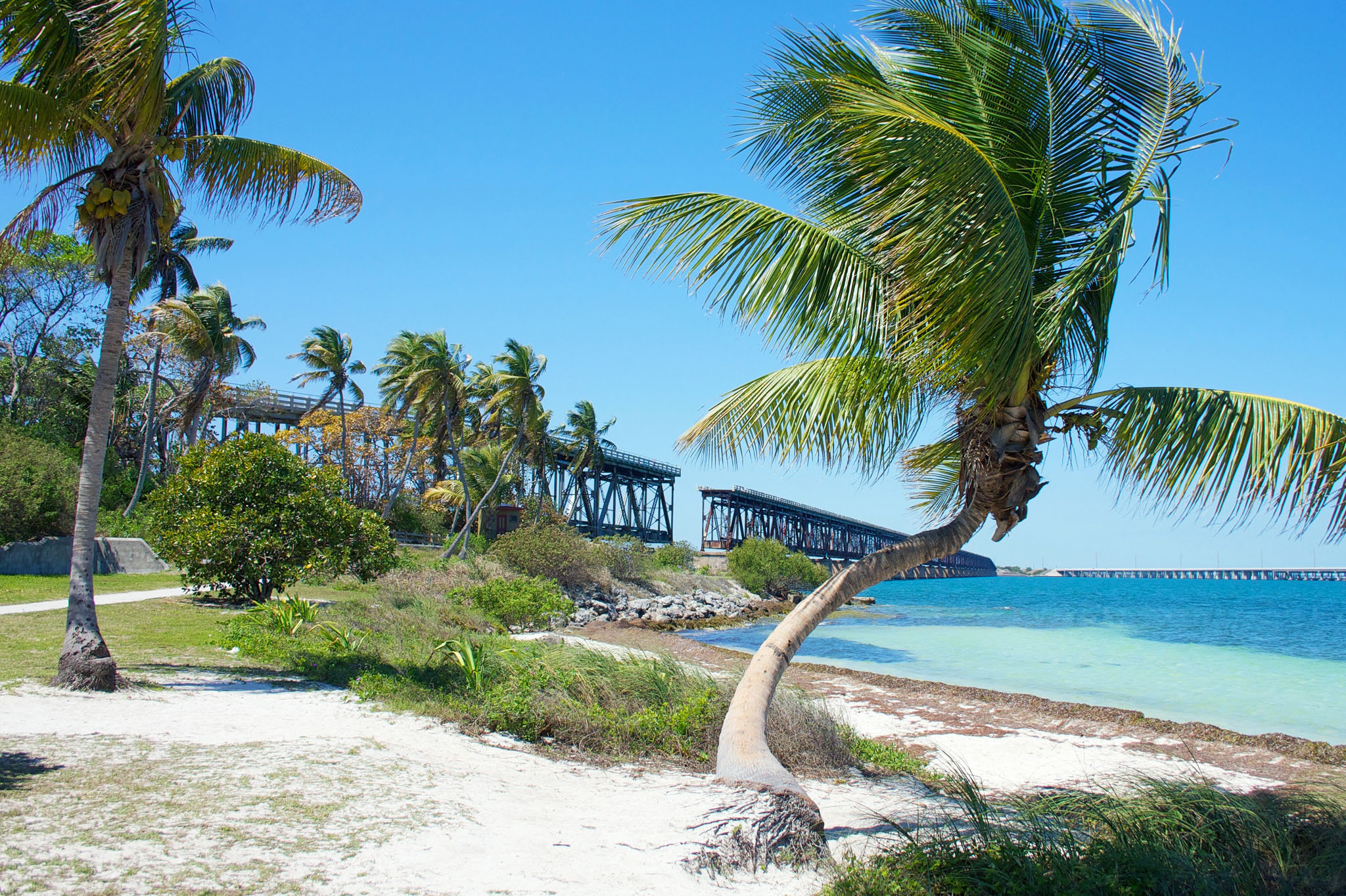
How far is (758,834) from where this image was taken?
14.0ft

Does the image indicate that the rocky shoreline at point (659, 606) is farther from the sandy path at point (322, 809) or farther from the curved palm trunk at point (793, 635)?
the curved palm trunk at point (793, 635)

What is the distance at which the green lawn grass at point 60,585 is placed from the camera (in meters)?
15.7

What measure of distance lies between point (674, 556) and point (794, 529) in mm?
51524

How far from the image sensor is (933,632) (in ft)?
120

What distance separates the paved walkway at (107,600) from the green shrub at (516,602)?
20.2ft

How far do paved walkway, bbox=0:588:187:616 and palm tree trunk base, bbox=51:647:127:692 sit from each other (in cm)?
440

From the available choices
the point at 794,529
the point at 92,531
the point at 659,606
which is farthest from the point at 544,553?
the point at 794,529

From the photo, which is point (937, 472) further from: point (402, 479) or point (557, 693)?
point (402, 479)

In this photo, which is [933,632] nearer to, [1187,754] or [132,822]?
[1187,754]

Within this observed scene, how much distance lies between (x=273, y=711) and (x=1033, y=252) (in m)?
7.93

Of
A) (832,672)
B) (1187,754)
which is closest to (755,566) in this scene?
(832,672)

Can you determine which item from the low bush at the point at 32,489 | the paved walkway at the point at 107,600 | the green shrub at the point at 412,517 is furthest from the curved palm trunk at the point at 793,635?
the green shrub at the point at 412,517

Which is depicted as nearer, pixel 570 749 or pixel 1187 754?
pixel 570 749

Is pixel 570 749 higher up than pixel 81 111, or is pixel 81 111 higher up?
pixel 81 111
